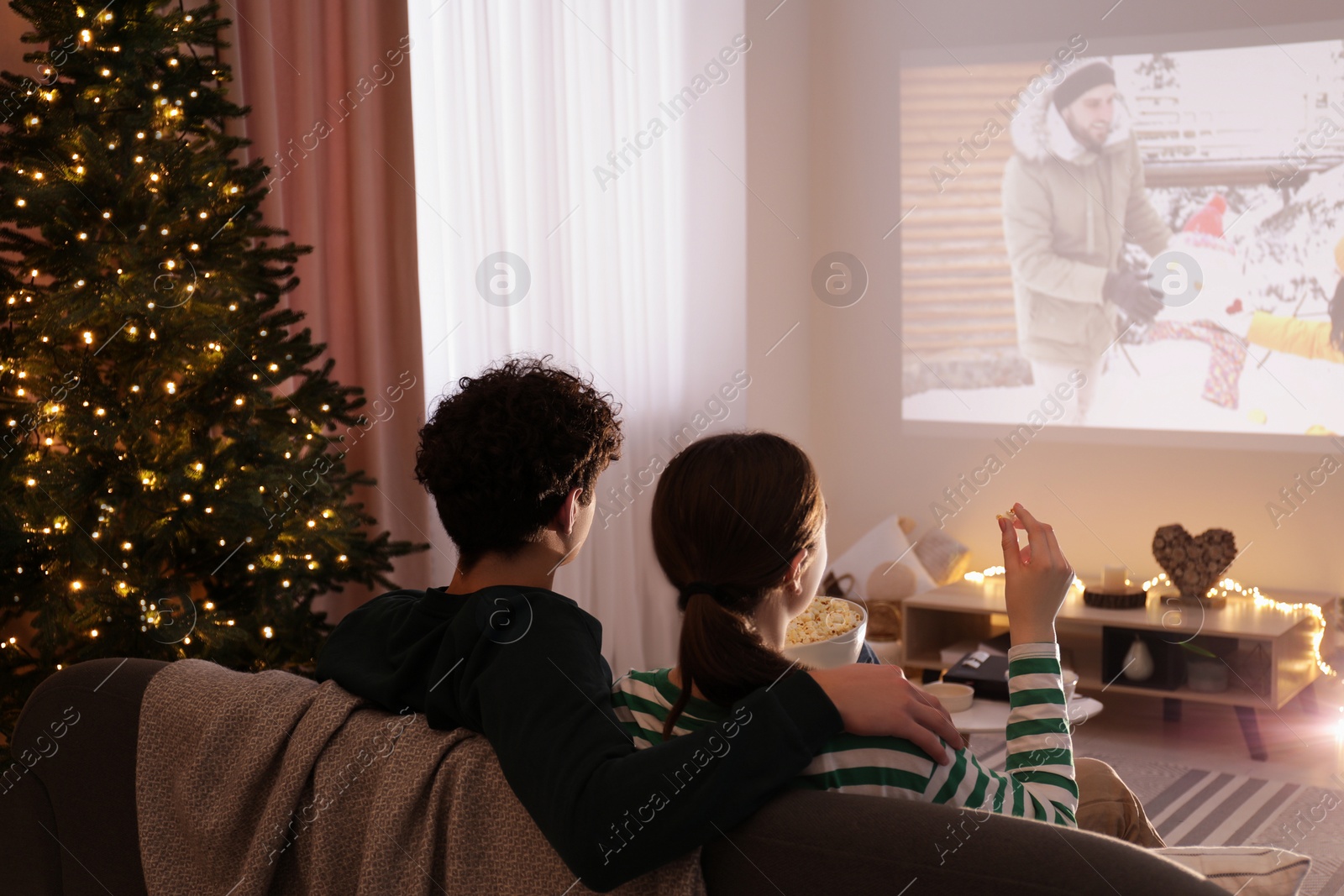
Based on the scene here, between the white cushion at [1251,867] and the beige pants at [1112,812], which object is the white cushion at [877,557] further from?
the white cushion at [1251,867]

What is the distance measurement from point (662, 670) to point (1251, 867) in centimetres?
59

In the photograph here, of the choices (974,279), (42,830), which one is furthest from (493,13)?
(42,830)

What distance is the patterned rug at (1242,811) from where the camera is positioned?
2732 mm

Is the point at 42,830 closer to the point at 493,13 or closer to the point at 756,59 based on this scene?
the point at 493,13

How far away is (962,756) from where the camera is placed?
3.49 ft

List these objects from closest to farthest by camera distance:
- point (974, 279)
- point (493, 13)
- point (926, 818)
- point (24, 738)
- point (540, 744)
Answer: point (926, 818) → point (540, 744) → point (24, 738) → point (493, 13) → point (974, 279)

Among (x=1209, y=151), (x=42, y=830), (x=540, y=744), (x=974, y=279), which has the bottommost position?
(x=42, y=830)

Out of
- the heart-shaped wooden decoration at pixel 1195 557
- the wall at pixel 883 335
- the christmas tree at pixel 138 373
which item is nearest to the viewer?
the christmas tree at pixel 138 373

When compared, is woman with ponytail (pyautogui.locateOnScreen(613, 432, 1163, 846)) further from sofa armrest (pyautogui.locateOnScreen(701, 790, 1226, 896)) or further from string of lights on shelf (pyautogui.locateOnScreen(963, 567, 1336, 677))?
string of lights on shelf (pyautogui.locateOnScreen(963, 567, 1336, 677))

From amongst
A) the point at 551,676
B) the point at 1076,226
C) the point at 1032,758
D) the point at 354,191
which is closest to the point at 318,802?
the point at 551,676

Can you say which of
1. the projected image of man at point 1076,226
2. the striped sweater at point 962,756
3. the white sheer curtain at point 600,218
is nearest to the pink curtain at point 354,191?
the white sheer curtain at point 600,218

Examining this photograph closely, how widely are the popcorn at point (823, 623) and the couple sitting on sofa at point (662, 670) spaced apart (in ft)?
1.15

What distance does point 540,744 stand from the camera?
1.02m

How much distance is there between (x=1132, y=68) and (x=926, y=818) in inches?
159
